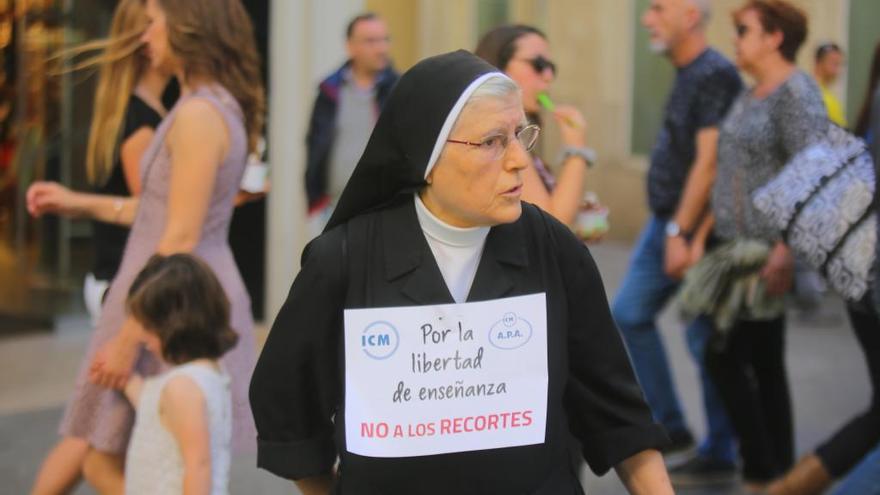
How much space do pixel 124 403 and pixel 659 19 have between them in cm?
295

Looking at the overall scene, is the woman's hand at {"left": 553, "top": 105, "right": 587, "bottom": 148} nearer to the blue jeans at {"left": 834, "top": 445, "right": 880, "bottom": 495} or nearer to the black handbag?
the black handbag

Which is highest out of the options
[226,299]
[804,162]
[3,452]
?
[804,162]

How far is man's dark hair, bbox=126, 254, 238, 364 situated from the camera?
4.12 m

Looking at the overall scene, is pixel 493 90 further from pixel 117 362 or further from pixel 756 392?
pixel 756 392

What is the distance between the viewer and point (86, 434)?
451 cm

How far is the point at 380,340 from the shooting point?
9.10 ft

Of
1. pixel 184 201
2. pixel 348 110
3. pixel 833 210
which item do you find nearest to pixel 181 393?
pixel 184 201

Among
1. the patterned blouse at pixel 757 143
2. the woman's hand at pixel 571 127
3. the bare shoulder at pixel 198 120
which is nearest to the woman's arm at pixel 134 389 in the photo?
the bare shoulder at pixel 198 120

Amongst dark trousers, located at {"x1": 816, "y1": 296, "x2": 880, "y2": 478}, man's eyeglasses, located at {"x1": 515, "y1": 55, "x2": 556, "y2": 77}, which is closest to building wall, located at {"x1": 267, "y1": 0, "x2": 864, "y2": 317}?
dark trousers, located at {"x1": 816, "y1": 296, "x2": 880, "y2": 478}

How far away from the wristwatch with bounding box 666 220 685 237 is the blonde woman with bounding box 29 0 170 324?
2242 mm

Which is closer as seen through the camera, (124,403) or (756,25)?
(124,403)

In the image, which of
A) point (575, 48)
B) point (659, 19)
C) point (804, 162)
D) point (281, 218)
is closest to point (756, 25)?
point (659, 19)

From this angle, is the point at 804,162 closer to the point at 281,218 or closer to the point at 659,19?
the point at 659,19

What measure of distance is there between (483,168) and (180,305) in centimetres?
161
